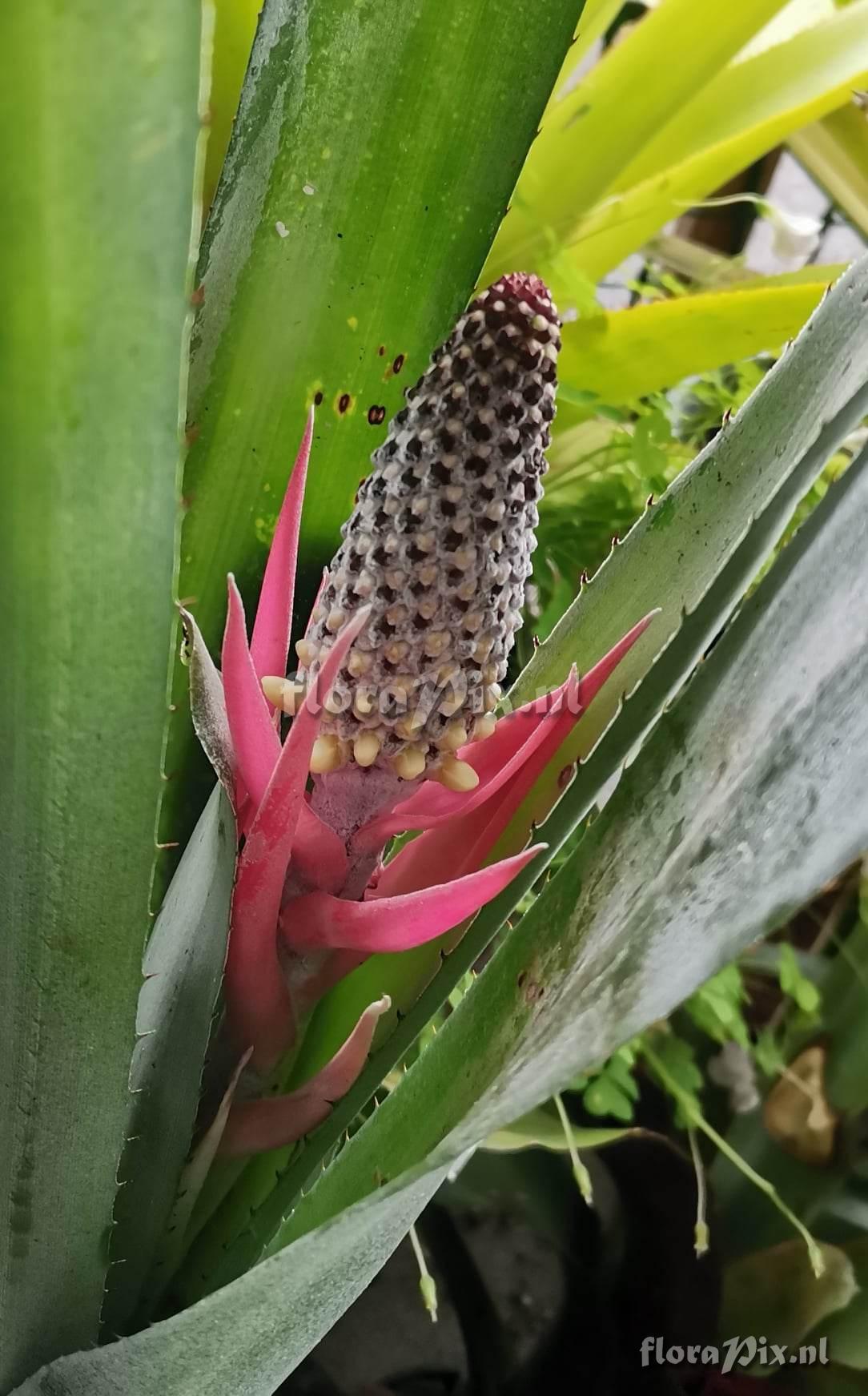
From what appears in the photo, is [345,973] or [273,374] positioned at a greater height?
[273,374]

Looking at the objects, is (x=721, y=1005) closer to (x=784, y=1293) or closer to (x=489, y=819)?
(x=784, y=1293)

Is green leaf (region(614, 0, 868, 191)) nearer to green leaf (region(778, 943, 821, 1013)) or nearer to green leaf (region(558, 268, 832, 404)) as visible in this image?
green leaf (region(558, 268, 832, 404))

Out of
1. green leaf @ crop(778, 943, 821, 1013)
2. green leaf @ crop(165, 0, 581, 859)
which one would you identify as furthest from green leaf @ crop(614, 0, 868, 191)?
green leaf @ crop(778, 943, 821, 1013)

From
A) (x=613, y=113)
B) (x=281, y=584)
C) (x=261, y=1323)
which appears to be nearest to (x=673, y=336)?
(x=613, y=113)

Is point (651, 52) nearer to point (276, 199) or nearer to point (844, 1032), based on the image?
point (276, 199)

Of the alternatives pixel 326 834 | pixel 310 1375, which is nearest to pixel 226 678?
pixel 326 834

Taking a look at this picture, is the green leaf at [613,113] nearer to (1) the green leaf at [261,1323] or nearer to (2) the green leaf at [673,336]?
(2) the green leaf at [673,336]
